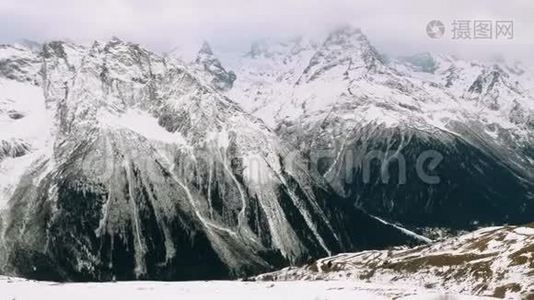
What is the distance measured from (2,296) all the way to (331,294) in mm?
57046

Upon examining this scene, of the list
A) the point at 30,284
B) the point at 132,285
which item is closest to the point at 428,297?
the point at 132,285

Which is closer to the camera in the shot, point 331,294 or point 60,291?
point 331,294

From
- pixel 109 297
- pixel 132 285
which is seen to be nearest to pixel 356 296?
pixel 109 297

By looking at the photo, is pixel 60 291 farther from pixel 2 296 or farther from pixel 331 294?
pixel 331 294

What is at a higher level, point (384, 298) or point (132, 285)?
point (384, 298)

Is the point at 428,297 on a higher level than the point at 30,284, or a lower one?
higher

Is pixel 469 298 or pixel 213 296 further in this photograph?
pixel 213 296

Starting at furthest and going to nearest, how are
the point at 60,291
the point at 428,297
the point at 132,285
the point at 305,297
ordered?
the point at 132,285 < the point at 60,291 < the point at 305,297 < the point at 428,297

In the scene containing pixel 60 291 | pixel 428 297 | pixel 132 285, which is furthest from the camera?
pixel 132 285

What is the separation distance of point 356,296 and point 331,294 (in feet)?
16.8

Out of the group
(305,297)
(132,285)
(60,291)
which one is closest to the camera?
(305,297)

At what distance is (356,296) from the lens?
139 m

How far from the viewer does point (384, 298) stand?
136250 mm

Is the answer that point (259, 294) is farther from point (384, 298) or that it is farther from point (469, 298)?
point (469, 298)
